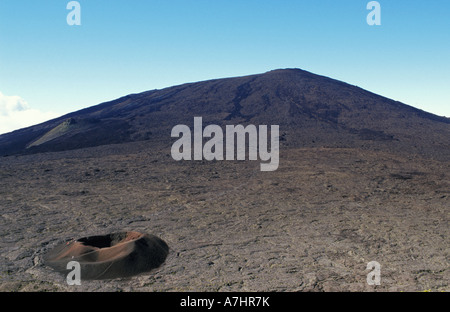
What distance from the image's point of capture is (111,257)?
5.78m

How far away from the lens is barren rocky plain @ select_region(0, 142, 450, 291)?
5270 mm

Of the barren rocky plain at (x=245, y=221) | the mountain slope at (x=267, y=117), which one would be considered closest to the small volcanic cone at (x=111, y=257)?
the barren rocky plain at (x=245, y=221)

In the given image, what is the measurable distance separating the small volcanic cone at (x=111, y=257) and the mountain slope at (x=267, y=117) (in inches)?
648

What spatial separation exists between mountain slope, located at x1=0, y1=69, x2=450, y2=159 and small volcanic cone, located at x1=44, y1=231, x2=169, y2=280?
648 inches

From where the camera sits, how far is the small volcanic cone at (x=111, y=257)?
5.42 meters

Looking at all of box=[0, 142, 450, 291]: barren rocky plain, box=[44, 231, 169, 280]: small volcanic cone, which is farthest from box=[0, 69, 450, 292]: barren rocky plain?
box=[44, 231, 169, 280]: small volcanic cone

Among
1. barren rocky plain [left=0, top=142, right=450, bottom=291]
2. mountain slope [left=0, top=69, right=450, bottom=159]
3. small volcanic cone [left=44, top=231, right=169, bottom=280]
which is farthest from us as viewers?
mountain slope [left=0, top=69, right=450, bottom=159]

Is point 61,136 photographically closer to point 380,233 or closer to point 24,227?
point 24,227

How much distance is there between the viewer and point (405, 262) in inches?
230

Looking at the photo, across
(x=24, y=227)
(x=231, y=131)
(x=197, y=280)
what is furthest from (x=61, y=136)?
(x=197, y=280)

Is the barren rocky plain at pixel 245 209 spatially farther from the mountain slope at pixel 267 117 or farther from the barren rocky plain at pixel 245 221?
the mountain slope at pixel 267 117

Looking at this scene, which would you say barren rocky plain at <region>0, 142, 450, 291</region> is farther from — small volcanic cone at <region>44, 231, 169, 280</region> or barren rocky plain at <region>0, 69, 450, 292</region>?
small volcanic cone at <region>44, 231, 169, 280</region>
